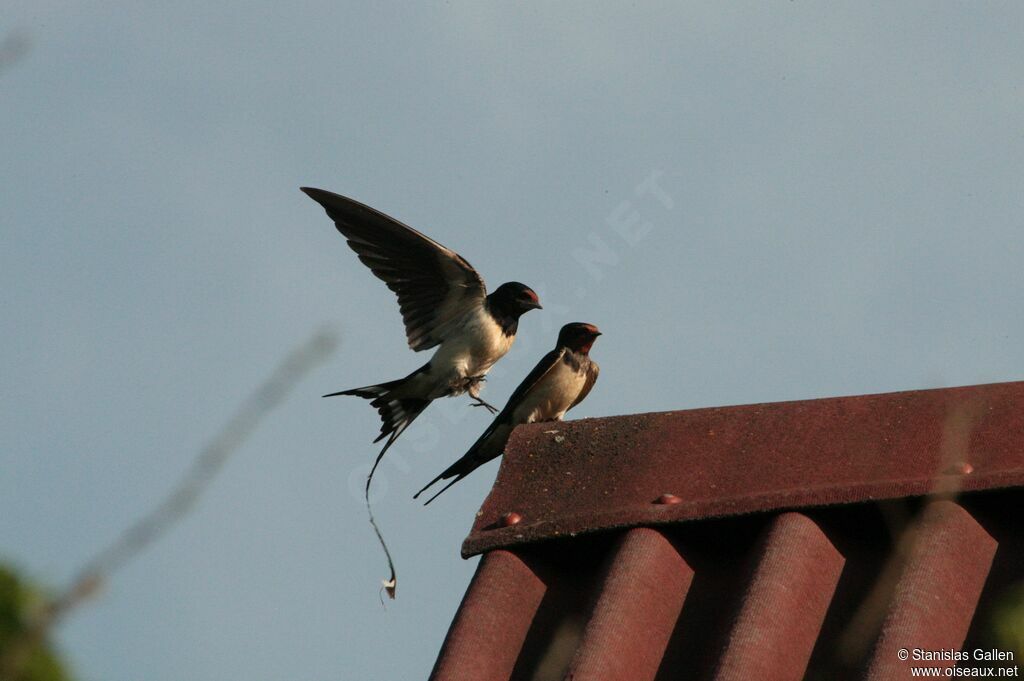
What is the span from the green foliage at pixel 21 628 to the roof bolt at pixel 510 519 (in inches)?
84.5

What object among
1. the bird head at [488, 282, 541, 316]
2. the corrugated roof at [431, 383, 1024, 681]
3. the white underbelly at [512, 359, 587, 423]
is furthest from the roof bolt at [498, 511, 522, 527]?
the bird head at [488, 282, 541, 316]

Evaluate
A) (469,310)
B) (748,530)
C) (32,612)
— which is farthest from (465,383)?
(32,612)

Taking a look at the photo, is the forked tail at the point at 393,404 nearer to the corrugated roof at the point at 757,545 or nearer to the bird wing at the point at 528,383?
the bird wing at the point at 528,383

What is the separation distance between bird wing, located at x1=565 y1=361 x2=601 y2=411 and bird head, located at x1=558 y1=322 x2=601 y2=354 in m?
0.11

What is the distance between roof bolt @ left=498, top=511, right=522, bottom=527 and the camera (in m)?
3.39

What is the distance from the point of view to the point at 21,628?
1.17 meters

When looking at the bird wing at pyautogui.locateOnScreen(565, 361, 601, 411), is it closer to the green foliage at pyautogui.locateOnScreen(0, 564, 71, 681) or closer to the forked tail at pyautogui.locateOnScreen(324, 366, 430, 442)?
the forked tail at pyautogui.locateOnScreen(324, 366, 430, 442)

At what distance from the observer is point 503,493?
358 cm

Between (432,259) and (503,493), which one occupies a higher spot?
(432,259)

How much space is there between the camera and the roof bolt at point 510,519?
3.39 metres

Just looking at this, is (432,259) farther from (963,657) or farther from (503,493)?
(963,657)

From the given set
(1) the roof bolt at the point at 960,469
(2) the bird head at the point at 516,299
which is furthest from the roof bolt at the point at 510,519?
(2) the bird head at the point at 516,299

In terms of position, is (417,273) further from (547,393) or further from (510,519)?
(510,519)

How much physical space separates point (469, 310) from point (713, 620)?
343cm
